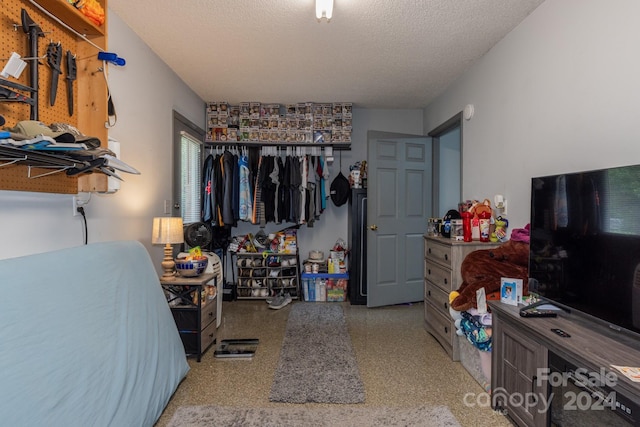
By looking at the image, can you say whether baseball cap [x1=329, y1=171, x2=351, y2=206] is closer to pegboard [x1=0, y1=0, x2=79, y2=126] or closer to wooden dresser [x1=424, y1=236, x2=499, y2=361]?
A: wooden dresser [x1=424, y1=236, x2=499, y2=361]

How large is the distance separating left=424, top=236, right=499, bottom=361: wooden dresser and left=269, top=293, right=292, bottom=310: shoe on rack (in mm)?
1677

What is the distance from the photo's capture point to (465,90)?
10.3ft

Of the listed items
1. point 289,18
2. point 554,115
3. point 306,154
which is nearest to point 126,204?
point 289,18

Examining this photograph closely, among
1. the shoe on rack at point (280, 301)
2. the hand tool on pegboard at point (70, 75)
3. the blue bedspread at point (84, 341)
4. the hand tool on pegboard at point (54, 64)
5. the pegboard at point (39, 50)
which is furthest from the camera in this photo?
the shoe on rack at point (280, 301)

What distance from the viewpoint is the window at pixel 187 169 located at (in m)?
3.26

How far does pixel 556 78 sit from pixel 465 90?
1229 millimetres

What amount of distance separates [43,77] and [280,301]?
308 centimetres

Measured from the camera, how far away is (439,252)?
2.80 metres

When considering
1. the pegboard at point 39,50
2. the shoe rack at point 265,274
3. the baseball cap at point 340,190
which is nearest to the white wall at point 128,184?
the pegboard at point 39,50

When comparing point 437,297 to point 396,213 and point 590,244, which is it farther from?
point 590,244

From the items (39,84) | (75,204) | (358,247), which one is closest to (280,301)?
(358,247)

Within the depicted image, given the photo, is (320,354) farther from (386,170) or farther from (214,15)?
(214,15)

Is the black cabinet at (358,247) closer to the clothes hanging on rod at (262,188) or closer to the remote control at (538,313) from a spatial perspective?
the clothes hanging on rod at (262,188)

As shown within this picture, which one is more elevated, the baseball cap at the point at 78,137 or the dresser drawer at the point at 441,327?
the baseball cap at the point at 78,137
